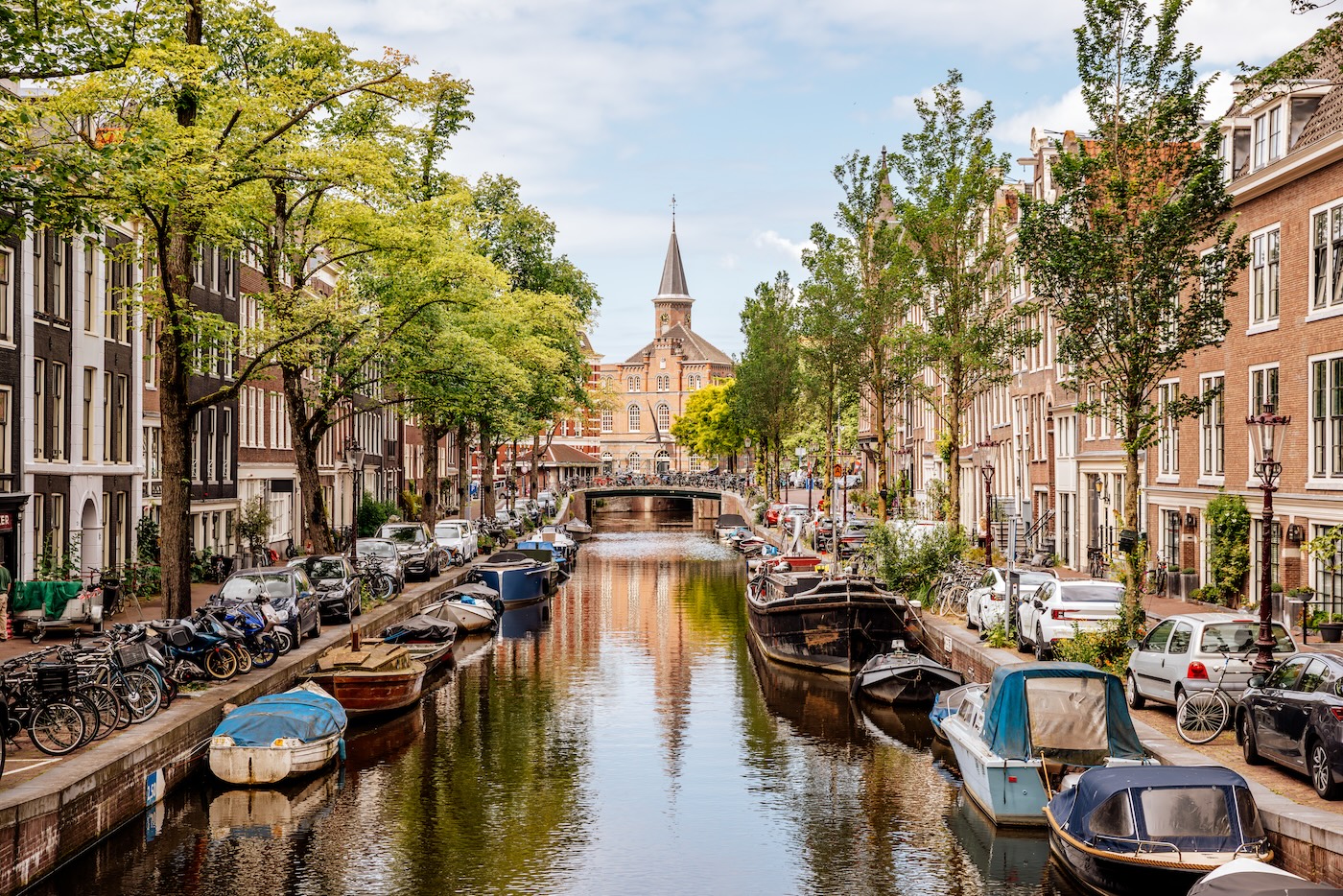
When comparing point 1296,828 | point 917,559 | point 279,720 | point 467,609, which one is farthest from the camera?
point 467,609

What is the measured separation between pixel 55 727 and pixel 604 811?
7932mm

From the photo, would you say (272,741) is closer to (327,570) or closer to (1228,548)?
(327,570)

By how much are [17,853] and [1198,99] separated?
2400cm

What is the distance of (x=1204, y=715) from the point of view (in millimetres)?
Answer: 20766

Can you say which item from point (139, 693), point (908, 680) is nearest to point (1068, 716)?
point (908, 680)

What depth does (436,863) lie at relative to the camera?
1861 cm

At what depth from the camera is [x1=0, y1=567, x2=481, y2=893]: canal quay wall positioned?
16.3m

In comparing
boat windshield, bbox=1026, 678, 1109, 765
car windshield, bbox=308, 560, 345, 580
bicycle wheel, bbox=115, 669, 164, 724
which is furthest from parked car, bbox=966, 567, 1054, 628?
bicycle wheel, bbox=115, 669, 164, 724

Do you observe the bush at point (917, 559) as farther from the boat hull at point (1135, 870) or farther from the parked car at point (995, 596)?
the boat hull at point (1135, 870)

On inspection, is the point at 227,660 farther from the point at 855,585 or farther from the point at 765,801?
the point at 855,585

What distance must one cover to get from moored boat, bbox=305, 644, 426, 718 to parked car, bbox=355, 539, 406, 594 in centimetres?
1608

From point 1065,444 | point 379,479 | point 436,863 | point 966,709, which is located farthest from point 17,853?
point 379,479

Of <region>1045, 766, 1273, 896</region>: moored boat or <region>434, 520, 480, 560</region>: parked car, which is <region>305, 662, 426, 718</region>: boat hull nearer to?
<region>1045, 766, 1273, 896</region>: moored boat

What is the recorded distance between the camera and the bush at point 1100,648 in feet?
87.2
